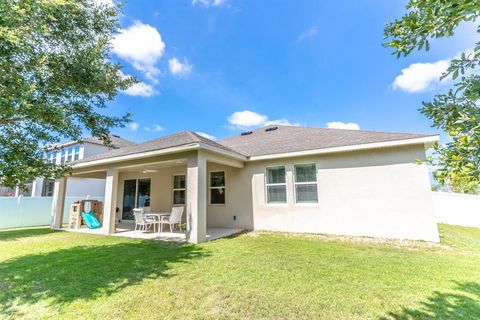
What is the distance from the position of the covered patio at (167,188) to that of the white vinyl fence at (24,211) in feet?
8.00

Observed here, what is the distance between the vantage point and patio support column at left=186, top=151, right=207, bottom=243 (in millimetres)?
7410

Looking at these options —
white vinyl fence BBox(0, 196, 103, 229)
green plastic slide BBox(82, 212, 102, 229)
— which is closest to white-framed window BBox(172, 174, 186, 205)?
green plastic slide BBox(82, 212, 102, 229)

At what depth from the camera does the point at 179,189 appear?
1205 centimetres

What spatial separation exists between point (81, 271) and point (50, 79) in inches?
168

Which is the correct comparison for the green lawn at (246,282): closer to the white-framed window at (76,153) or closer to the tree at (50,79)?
the tree at (50,79)

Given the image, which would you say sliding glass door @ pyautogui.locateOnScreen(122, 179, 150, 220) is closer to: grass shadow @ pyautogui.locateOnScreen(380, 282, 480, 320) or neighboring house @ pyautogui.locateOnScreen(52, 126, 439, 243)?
neighboring house @ pyautogui.locateOnScreen(52, 126, 439, 243)

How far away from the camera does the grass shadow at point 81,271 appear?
12.3 feet

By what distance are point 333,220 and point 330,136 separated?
357 centimetres

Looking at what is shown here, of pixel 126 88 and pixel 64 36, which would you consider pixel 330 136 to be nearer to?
pixel 126 88

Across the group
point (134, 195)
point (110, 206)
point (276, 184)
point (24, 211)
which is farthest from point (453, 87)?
point (24, 211)

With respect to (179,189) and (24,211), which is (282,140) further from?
(24,211)

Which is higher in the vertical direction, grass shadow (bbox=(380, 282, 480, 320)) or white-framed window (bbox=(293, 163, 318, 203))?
white-framed window (bbox=(293, 163, 318, 203))

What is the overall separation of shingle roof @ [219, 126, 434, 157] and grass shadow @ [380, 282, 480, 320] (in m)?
5.10

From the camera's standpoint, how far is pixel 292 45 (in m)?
11.5
